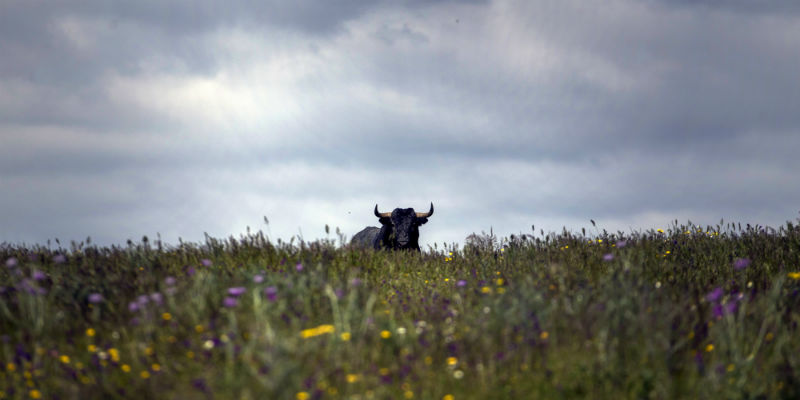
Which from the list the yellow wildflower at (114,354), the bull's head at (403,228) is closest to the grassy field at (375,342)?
the yellow wildflower at (114,354)

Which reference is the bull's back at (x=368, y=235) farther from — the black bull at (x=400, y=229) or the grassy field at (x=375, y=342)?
the grassy field at (x=375, y=342)

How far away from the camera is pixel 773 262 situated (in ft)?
31.5

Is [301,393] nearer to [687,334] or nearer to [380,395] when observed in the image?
[380,395]

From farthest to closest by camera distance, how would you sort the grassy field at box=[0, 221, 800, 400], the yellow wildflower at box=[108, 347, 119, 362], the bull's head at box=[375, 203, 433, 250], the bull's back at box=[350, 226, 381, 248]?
the bull's back at box=[350, 226, 381, 248] → the bull's head at box=[375, 203, 433, 250] → the yellow wildflower at box=[108, 347, 119, 362] → the grassy field at box=[0, 221, 800, 400]

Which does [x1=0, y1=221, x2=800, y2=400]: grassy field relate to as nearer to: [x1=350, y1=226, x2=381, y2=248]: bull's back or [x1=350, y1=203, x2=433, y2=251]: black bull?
[x1=350, y1=203, x2=433, y2=251]: black bull

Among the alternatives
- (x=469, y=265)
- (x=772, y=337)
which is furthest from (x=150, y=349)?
(x=469, y=265)

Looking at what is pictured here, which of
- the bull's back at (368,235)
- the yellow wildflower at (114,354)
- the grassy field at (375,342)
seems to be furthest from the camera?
the bull's back at (368,235)

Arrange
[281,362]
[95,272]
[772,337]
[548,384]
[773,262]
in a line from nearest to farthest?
1. [281,362]
2. [548,384]
3. [772,337]
4. [95,272]
5. [773,262]

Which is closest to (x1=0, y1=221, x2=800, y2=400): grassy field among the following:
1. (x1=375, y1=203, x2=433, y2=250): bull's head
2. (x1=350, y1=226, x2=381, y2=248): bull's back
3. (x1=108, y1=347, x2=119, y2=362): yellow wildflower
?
(x1=108, y1=347, x2=119, y2=362): yellow wildflower

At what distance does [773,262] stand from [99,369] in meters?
9.21

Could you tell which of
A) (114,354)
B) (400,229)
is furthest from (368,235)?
(114,354)

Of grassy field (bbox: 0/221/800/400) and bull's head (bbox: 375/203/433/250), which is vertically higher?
bull's head (bbox: 375/203/433/250)

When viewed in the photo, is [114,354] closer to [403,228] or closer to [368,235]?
[403,228]

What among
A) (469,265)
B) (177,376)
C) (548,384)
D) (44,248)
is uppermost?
(44,248)
